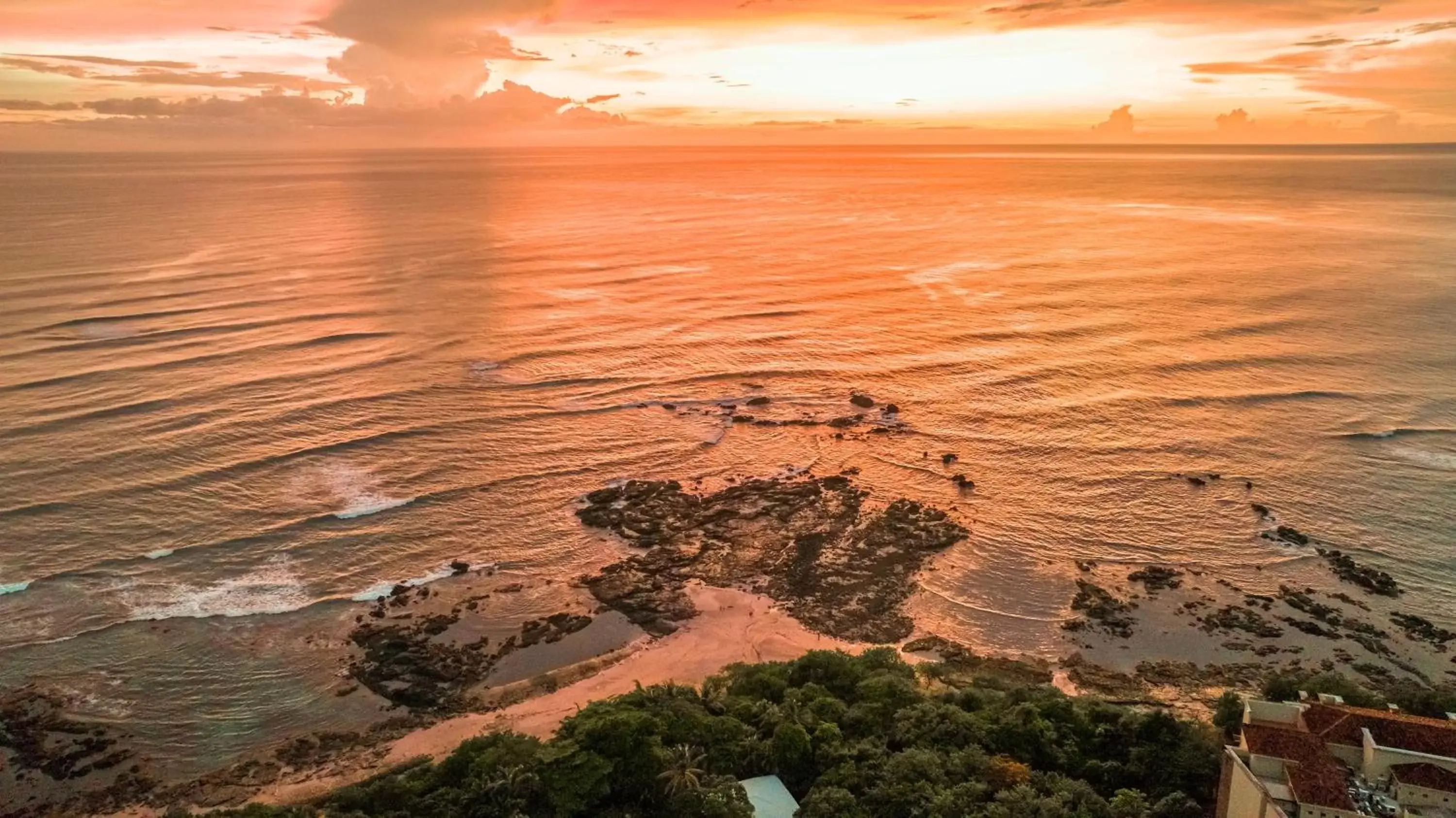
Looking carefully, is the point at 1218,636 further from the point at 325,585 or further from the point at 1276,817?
the point at 325,585

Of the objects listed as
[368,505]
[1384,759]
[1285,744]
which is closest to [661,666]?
[368,505]

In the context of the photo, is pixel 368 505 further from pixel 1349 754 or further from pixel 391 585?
pixel 1349 754

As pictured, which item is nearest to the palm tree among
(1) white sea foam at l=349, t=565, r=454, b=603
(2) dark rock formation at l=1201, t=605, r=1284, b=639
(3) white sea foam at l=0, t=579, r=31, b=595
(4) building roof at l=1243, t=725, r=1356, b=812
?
(4) building roof at l=1243, t=725, r=1356, b=812

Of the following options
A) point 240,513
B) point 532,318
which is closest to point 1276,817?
point 240,513

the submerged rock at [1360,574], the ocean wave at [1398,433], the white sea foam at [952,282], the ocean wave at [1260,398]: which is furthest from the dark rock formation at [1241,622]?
the white sea foam at [952,282]

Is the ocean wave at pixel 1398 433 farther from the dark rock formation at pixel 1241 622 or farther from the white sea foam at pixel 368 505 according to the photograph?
the white sea foam at pixel 368 505

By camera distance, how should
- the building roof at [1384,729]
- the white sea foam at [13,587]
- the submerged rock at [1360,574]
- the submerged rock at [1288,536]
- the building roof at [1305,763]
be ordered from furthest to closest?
the submerged rock at [1288,536] → the submerged rock at [1360,574] → the white sea foam at [13,587] → the building roof at [1384,729] → the building roof at [1305,763]
